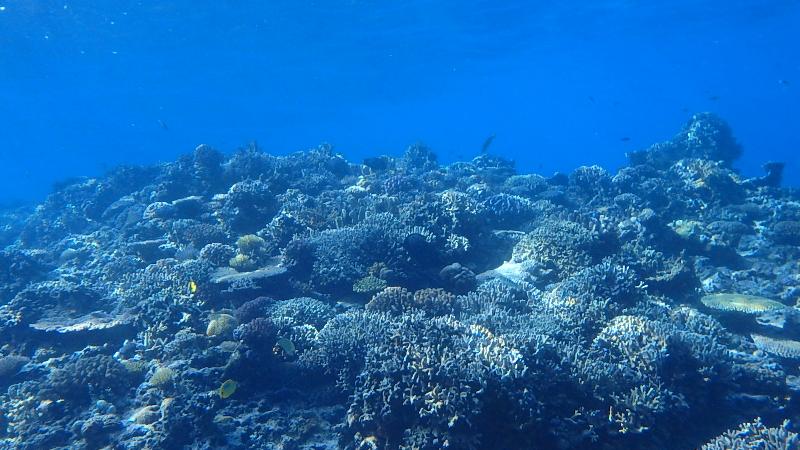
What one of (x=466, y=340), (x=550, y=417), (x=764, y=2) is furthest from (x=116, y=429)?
(x=764, y=2)

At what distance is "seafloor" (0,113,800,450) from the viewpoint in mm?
6113

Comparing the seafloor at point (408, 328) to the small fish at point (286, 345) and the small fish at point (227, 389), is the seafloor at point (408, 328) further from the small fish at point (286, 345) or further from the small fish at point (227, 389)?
the small fish at point (227, 389)

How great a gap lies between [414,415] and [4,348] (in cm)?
1034

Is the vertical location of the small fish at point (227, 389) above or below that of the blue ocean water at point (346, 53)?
below

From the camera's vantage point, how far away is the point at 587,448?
18.9 ft

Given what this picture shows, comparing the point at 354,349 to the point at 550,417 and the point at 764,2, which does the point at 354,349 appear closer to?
the point at 550,417

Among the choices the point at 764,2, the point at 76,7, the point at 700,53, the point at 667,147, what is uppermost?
the point at 700,53

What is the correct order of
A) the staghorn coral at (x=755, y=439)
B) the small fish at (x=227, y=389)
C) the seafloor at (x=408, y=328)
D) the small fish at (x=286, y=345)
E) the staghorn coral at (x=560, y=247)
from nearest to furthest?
the staghorn coral at (x=755, y=439)
the seafloor at (x=408, y=328)
the small fish at (x=227, y=389)
the small fish at (x=286, y=345)
the staghorn coral at (x=560, y=247)

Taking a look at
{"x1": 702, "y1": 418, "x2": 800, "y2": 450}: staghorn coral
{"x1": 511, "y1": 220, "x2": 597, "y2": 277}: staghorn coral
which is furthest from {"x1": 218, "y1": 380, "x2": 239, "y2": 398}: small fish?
{"x1": 511, "y1": 220, "x2": 597, "y2": 277}: staghorn coral

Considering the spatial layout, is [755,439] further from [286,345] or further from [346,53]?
[346,53]

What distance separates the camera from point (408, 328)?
704 cm

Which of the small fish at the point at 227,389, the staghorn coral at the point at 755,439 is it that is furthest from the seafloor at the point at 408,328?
the small fish at the point at 227,389

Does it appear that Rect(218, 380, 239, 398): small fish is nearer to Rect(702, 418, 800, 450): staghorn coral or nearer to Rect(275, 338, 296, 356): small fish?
Rect(275, 338, 296, 356): small fish

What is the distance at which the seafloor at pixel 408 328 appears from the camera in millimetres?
6113
